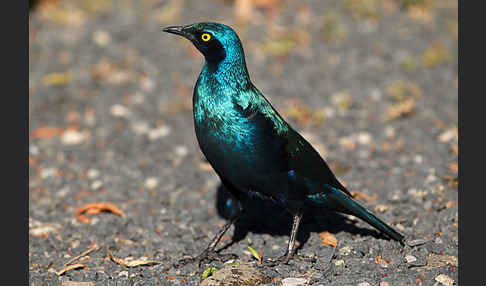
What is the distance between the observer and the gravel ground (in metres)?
4.46

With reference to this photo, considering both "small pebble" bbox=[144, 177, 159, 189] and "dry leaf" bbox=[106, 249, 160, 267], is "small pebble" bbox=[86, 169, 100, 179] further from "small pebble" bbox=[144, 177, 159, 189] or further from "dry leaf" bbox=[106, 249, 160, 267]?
"dry leaf" bbox=[106, 249, 160, 267]

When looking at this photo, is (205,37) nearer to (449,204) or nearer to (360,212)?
(360,212)

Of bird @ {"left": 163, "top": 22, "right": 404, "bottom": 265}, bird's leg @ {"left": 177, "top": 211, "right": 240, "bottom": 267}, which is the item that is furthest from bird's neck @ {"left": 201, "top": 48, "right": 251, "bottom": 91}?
bird's leg @ {"left": 177, "top": 211, "right": 240, "bottom": 267}

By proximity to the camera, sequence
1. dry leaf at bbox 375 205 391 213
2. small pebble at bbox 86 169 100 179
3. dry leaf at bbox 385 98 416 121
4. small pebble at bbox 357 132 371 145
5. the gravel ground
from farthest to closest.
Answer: dry leaf at bbox 385 98 416 121 < small pebble at bbox 357 132 371 145 < small pebble at bbox 86 169 100 179 < dry leaf at bbox 375 205 391 213 < the gravel ground

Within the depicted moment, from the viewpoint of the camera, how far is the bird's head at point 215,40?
398cm

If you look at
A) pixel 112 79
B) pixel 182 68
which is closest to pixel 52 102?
pixel 112 79

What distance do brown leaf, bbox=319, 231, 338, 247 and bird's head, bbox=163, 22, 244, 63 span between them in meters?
1.61

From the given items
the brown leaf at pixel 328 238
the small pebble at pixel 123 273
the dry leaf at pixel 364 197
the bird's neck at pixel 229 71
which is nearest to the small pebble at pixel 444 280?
the brown leaf at pixel 328 238

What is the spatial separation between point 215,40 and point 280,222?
6.06 ft

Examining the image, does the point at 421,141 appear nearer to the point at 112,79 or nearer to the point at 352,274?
the point at 352,274

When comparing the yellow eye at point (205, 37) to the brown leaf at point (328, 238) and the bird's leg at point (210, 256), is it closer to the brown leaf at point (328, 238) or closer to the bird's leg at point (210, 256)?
the bird's leg at point (210, 256)

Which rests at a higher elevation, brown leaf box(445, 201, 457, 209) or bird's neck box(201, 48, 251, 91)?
bird's neck box(201, 48, 251, 91)

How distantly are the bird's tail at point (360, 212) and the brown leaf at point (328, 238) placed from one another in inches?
10.6

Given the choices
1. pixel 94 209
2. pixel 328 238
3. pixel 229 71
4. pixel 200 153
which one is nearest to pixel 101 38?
pixel 200 153
